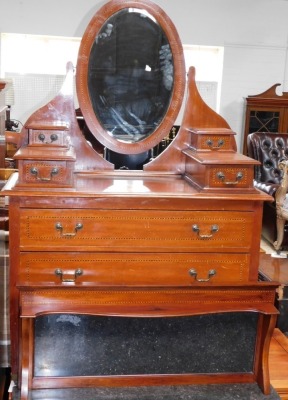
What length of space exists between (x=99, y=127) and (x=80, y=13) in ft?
17.2

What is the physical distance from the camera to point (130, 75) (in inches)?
91.5

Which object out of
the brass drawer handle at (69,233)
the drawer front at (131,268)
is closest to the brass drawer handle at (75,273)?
the drawer front at (131,268)

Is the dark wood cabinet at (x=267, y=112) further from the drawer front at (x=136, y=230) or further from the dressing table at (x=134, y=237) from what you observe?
the drawer front at (x=136, y=230)

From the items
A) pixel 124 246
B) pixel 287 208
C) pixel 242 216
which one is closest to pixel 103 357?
pixel 124 246

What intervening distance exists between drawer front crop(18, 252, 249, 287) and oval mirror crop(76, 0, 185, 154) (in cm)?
54

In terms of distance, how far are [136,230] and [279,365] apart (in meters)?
0.99

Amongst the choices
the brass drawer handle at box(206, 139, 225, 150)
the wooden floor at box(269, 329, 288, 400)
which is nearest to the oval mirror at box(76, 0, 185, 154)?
the brass drawer handle at box(206, 139, 225, 150)

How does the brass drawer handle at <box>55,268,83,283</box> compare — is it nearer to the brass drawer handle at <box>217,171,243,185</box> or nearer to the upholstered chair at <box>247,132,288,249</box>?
the brass drawer handle at <box>217,171,243,185</box>

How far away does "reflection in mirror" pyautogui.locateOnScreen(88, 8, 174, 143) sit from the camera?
2285 millimetres

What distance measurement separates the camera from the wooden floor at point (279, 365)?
222cm

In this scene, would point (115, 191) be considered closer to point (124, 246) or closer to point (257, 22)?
point (124, 246)

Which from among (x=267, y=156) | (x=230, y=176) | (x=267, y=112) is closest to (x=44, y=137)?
(x=230, y=176)

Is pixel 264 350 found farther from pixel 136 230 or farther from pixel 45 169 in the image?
pixel 45 169

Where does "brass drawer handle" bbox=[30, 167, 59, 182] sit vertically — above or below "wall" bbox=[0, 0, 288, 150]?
below
